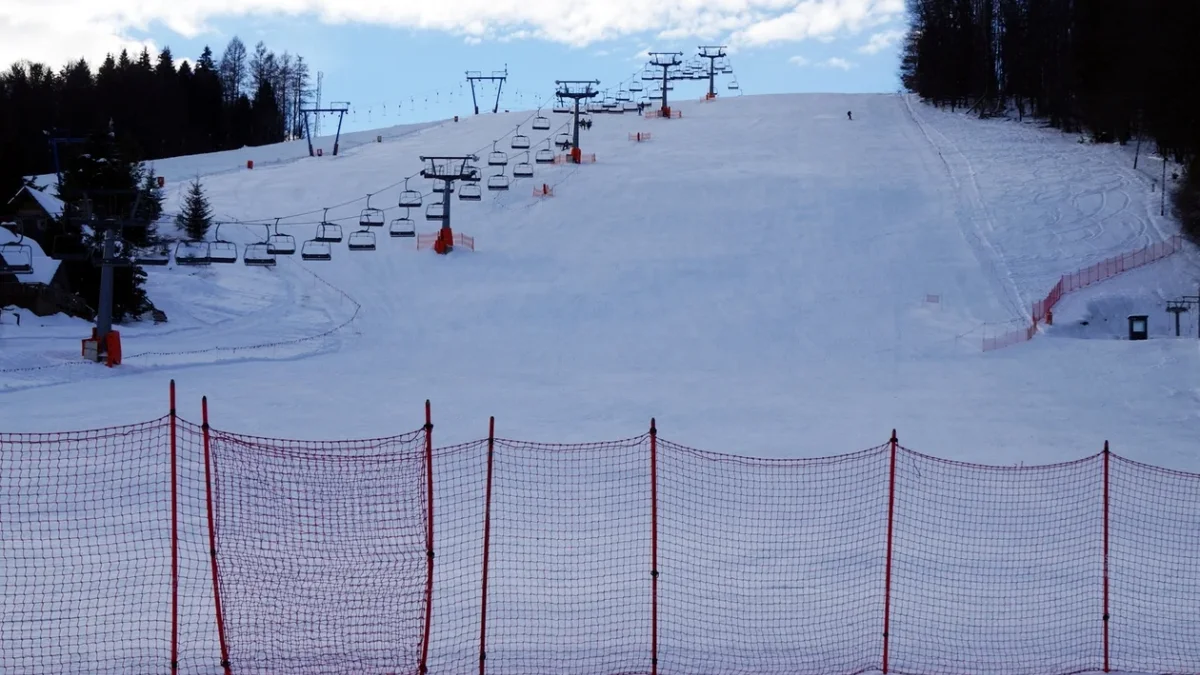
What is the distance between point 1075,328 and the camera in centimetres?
2447

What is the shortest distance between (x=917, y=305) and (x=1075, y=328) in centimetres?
379

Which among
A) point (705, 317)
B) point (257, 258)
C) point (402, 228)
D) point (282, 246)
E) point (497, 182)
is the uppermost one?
point (497, 182)

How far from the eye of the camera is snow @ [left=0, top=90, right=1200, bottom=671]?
514 inches

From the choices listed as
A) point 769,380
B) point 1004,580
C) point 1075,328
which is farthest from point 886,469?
point 1075,328

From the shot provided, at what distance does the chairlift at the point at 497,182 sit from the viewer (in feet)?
125

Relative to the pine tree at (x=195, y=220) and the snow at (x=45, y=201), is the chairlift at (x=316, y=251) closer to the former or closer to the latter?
the pine tree at (x=195, y=220)

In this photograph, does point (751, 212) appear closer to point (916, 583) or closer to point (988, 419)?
point (988, 419)

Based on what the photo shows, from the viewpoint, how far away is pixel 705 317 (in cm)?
2708

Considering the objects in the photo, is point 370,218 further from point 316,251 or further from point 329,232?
point 316,251

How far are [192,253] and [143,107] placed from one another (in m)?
52.3

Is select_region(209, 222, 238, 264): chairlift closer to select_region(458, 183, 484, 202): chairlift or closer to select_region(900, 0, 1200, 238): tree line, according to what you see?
select_region(458, 183, 484, 202): chairlift

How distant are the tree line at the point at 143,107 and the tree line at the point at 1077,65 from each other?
4348 cm

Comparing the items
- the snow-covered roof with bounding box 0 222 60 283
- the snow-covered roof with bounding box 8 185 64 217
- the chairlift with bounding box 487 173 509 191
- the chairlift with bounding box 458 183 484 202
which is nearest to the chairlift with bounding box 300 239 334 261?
the snow-covered roof with bounding box 0 222 60 283

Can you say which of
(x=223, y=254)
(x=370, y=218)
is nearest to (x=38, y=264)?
(x=223, y=254)
